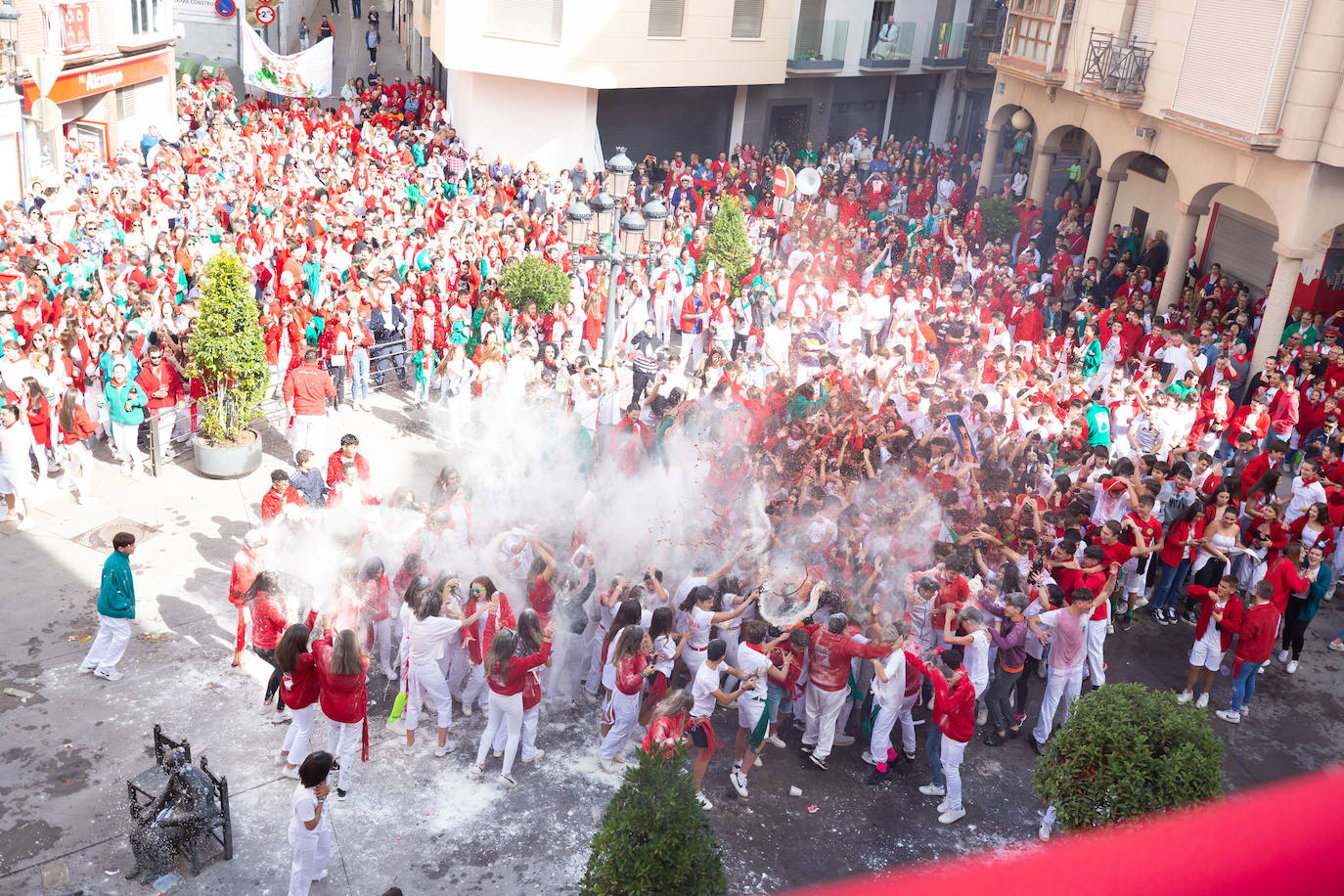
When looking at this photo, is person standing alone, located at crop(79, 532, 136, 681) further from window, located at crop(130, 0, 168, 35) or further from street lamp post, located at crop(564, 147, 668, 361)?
window, located at crop(130, 0, 168, 35)

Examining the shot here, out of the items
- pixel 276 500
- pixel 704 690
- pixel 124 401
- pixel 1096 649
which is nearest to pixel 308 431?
pixel 124 401

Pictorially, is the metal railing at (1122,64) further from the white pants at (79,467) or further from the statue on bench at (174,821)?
the statue on bench at (174,821)

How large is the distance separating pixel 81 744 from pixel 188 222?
11.9 meters

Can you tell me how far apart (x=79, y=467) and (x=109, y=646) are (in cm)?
349

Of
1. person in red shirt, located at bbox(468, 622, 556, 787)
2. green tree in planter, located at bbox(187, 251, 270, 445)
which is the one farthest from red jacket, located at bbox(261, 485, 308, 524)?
person in red shirt, located at bbox(468, 622, 556, 787)

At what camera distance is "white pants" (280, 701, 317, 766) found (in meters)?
7.91

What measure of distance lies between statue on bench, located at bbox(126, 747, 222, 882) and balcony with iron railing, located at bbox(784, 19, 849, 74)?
83.5 ft

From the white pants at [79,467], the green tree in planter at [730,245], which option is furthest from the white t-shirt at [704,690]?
the green tree in planter at [730,245]

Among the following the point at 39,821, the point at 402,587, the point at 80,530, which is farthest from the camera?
the point at 80,530

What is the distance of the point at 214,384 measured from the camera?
12.5m

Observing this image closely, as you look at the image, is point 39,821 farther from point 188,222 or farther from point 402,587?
point 188,222

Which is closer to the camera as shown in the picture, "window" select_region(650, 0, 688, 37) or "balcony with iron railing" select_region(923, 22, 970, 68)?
"window" select_region(650, 0, 688, 37)

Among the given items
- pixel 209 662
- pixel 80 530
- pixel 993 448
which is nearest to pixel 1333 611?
pixel 993 448

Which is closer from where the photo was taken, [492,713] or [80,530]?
[492,713]
